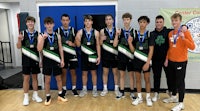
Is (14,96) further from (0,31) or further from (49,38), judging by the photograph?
(0,31)

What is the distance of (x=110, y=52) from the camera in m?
3.80

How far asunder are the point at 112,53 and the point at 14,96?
6.82 feet

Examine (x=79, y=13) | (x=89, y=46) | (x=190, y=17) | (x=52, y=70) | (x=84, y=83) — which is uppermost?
(x=79, y=13)

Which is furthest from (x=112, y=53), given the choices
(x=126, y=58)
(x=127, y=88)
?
(x=127, y=88)

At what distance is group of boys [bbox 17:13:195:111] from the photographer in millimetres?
3248

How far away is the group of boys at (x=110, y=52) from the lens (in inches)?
128

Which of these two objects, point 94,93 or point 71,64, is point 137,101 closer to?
point 94,93

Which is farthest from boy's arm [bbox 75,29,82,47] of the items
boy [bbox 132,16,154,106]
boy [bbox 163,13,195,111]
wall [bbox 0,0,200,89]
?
boy [bbox 163,13,195,111]

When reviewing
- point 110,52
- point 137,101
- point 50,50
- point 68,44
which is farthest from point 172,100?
point 50,50

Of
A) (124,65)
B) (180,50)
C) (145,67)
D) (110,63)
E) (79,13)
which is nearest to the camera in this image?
(180,50)

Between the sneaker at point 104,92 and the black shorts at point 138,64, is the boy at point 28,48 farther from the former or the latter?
the black shorts at point 138,64

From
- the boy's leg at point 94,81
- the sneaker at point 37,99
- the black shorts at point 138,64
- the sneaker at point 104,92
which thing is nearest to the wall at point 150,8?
the black shorts at point 138,64

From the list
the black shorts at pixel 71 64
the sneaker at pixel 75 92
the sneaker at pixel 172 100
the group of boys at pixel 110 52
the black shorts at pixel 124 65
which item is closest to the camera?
the group of boys at pixel 110 52

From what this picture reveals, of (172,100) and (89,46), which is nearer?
(172,100)
